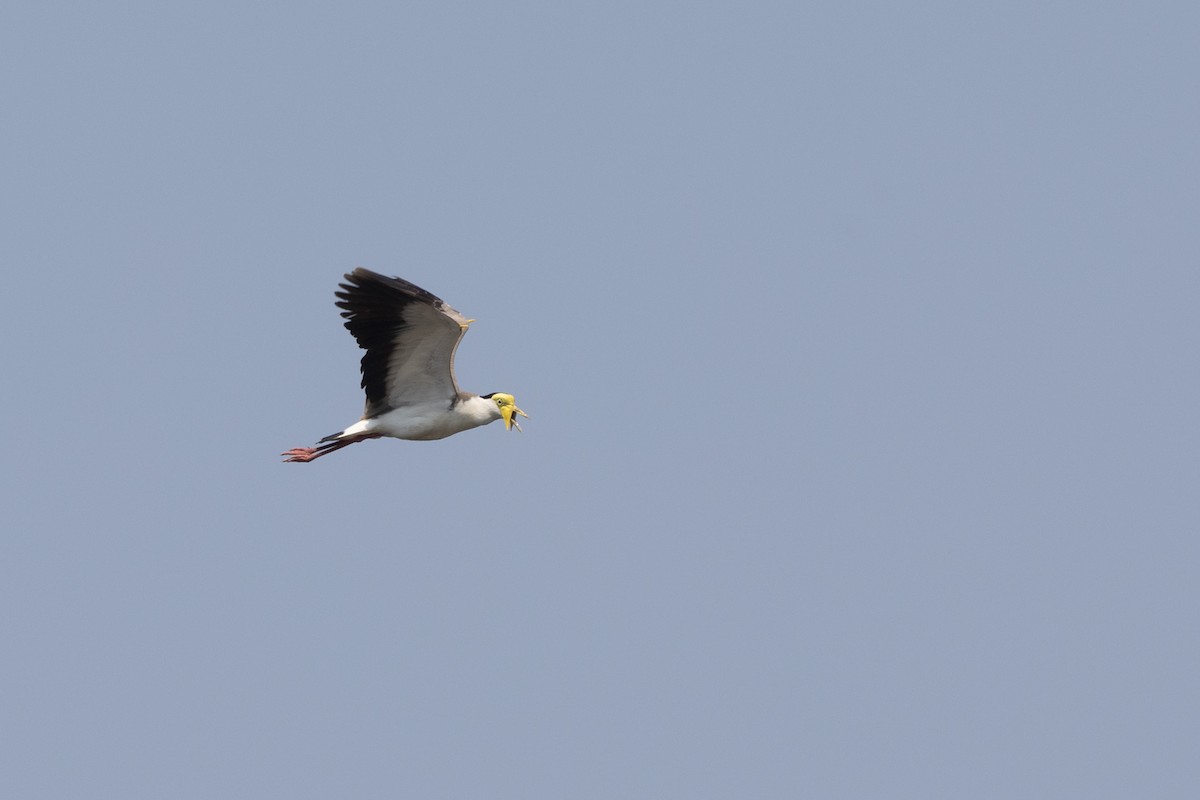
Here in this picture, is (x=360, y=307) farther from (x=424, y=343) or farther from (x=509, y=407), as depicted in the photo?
(x=509, y=407)

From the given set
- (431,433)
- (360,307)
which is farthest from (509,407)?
(360,307)

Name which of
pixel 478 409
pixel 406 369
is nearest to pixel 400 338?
pixel 406 369

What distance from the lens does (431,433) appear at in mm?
32156

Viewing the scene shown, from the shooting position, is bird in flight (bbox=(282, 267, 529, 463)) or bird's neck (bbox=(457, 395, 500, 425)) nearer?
bird in flight (bbox=(282, 267, 529, 463))

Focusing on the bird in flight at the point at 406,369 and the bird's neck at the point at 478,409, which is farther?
the bird's neck at the point at 478,409

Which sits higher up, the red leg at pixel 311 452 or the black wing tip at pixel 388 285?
the black wing tip at pixel 388 285

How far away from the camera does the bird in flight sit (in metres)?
30.0

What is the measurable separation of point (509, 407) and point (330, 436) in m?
2.99

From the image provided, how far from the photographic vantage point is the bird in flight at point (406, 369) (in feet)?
98.5

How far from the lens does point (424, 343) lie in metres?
30.8

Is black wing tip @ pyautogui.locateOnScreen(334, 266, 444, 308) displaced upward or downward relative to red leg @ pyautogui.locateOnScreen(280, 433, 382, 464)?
upward

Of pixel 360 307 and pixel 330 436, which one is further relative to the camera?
pixel 330 436

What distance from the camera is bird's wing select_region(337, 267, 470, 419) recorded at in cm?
2995

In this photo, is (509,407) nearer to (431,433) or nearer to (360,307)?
(431,433)
